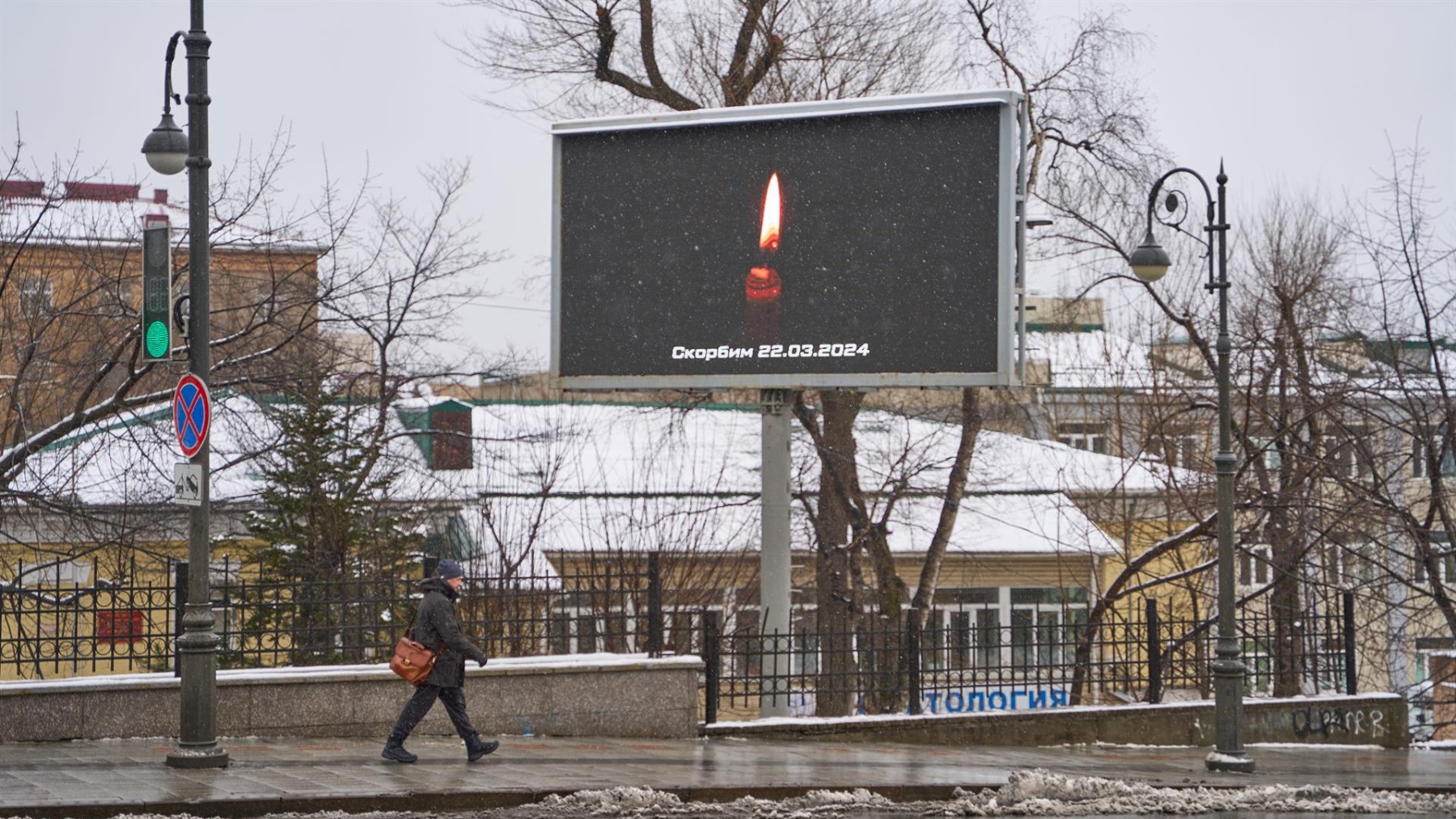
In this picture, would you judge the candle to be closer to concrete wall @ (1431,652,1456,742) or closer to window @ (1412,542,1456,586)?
window @ (1412,542,1456,586)

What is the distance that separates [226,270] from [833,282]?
31.8 feet

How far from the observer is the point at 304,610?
15172mm

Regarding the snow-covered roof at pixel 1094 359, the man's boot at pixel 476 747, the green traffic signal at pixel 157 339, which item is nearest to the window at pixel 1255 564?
the snow-covered roof at pixel 1094 359

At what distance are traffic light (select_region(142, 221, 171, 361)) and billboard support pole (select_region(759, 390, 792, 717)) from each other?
682 cm

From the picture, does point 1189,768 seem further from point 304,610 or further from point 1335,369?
point 1335,369

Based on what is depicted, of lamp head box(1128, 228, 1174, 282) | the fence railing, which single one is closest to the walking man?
the fence railing

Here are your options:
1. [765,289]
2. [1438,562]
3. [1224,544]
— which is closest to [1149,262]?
[1224,544]

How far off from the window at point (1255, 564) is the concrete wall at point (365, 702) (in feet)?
37.3

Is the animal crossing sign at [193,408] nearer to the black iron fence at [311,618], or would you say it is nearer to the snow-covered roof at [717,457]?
the black iron fence at [311,618]

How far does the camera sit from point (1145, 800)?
A: 11.7m

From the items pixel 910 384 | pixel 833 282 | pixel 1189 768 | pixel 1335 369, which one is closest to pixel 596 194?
pixel 833 282

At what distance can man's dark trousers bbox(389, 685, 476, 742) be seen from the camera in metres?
12.4

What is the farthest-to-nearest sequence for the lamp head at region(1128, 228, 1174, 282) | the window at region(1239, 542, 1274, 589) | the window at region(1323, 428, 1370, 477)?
the window at region(1239, 542, 1274, 589) < the window at region(1323, 428, 1370, 477) < the lamp head at region(1128, 228, 1174, 282)

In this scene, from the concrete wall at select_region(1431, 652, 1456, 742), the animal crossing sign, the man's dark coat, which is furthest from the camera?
the concrete wall at select_region(1431, 652, 1456, 742)
